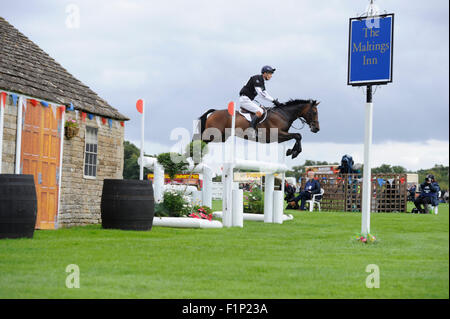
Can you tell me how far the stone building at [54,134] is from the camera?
14.3 metres

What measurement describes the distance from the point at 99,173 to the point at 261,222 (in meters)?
4.48

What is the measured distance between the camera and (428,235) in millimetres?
13609

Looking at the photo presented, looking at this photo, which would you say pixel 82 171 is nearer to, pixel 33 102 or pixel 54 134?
pixel 54 134

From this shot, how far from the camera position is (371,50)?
1209cm

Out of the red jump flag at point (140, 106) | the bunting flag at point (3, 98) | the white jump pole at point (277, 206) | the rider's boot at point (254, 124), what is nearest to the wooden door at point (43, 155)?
the bunting flag at point (3, 98)

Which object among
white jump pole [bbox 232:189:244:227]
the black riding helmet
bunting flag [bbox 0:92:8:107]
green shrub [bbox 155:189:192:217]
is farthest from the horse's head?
bunting flag [bbox 0:92:8:107]

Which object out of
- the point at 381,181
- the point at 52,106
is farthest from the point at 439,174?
the point at 52,106

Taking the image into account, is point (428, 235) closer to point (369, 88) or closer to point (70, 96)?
point (369, 88)

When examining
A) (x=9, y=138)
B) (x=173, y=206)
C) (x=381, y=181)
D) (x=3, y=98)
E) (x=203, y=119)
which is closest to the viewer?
(x=3, y=98)

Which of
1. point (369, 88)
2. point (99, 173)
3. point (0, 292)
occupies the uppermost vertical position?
point (369, 88)

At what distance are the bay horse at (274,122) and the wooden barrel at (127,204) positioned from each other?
5467mm

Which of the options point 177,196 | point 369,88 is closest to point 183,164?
point 177,196

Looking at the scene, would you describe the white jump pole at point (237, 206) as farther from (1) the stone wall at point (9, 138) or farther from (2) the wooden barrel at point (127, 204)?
(1) the stone wall at point (9, 138)

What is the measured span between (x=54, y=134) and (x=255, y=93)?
6.09 metres
